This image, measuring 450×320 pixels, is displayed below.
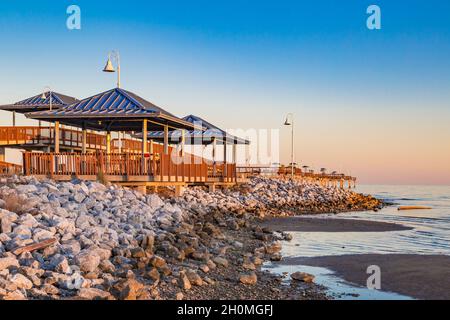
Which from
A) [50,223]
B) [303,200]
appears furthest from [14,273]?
[303,200]

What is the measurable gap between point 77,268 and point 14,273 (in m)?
1.11

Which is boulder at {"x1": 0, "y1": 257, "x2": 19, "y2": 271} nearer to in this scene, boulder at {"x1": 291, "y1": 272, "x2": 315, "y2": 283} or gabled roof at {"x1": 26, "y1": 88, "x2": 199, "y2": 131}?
boulder at {"x1": 291, "y1": 272, "x2": 315, "y2": 283}

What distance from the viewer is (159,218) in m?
16.1

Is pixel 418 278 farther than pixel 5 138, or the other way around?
pixel 5 138

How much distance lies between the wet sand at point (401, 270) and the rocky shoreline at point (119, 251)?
1524 mm

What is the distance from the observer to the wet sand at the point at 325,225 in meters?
24.0

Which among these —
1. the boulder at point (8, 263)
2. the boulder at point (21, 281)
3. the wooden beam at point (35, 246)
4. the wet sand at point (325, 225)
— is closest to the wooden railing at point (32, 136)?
the wet sand at point (325, 225)

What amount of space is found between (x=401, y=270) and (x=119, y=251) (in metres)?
7.02

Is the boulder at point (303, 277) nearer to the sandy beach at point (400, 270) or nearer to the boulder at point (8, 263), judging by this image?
the sandy beach at point (400, 270)

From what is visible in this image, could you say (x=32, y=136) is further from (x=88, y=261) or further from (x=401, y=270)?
(x=401, y=270)

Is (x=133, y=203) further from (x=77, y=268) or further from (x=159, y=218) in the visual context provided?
(x=77, y=268)

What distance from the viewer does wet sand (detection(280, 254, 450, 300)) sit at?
38.8 ft

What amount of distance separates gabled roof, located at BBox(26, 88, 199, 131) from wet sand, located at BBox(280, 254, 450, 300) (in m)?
10.3

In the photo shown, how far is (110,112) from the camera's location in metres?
23.3
